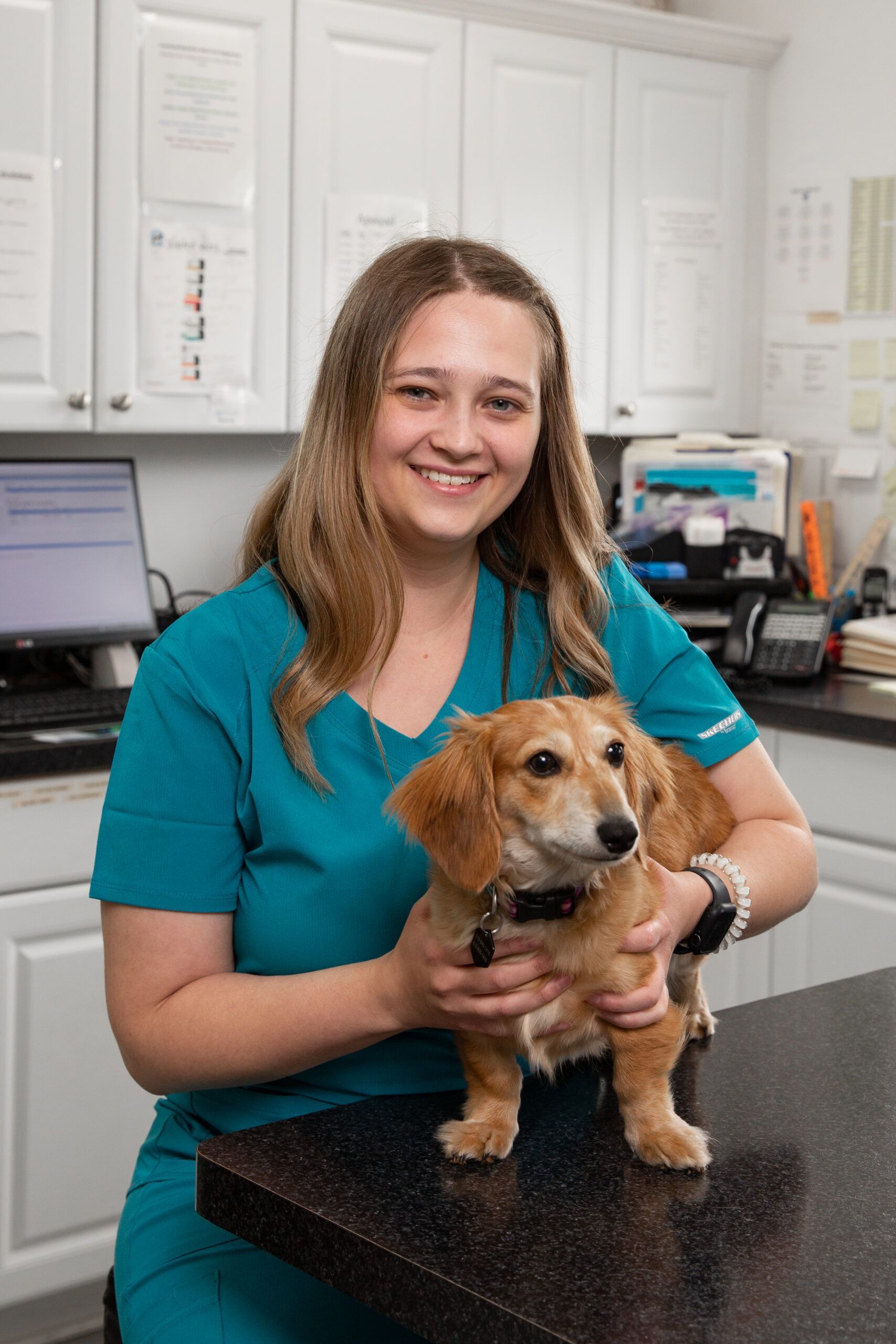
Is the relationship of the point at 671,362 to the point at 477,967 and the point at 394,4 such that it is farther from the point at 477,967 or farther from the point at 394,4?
the point at 477,967

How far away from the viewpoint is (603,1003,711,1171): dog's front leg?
2.99 feet

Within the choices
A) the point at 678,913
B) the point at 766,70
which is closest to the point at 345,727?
the point at 678,913

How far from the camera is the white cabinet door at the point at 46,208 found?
2.36 meters

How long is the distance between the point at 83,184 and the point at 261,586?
4.97 ft

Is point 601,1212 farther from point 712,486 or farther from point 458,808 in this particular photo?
point 712,486

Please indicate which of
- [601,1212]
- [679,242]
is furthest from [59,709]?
[679,242]

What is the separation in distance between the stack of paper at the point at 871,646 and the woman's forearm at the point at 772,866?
162cm

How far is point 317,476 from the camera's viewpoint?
1266 millimetres

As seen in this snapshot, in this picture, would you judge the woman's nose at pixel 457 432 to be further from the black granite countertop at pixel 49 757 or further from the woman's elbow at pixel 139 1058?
the black granite countertop at pixel 49 757

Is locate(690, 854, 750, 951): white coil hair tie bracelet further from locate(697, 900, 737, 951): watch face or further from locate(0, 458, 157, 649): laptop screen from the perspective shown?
locate(0, 458, 157, 649): laptop screen

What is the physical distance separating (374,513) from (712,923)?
1.57 feet

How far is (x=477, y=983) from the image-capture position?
3.14 feet

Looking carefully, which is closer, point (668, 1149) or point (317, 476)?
point (668, 1149)

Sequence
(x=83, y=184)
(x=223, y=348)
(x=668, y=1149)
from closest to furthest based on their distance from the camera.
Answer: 1. (x=668, y=1149)
2. (x=83, y=184)
3. (x=223, y=348)
